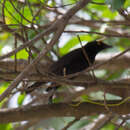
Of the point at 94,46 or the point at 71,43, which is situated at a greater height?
the point at 71,43

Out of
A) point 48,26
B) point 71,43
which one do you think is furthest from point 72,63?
point 48,26

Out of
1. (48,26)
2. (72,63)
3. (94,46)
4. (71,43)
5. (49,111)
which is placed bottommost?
(49,111)

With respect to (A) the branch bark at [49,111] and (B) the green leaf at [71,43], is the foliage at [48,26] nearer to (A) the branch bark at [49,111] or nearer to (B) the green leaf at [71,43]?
(B) the green leaf at [71,43]

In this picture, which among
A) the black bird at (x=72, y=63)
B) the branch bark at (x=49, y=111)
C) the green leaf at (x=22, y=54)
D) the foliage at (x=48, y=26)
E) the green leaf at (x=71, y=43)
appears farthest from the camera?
the green leaf at (x=71, y=43)

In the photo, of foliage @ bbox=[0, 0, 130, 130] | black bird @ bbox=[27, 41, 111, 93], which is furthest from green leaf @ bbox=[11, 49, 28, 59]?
black bird @ bbox=[27, 41, 111, 93]

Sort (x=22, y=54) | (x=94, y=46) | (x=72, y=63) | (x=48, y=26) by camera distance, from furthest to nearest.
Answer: (x=94, y=46)
(x=72, y=63)
(x=22, y=54)
(x=48, y=26)

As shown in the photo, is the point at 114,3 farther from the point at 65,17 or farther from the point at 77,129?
the point at 77,129

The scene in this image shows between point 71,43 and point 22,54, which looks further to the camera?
point 71,43

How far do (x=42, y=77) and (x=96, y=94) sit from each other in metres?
1.64

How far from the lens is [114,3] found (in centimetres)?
161

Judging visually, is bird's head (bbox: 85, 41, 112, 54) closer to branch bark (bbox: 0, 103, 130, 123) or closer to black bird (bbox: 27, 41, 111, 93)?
black bird (bbox: 27, 41, 111, 93)

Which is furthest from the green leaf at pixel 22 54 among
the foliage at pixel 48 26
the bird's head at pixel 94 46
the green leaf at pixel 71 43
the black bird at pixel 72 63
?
the bird's head at pixel 94 46

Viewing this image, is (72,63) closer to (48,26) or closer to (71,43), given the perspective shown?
(71,43)

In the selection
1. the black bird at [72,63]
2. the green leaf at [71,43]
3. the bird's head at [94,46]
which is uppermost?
the green leaf at [71,43]
